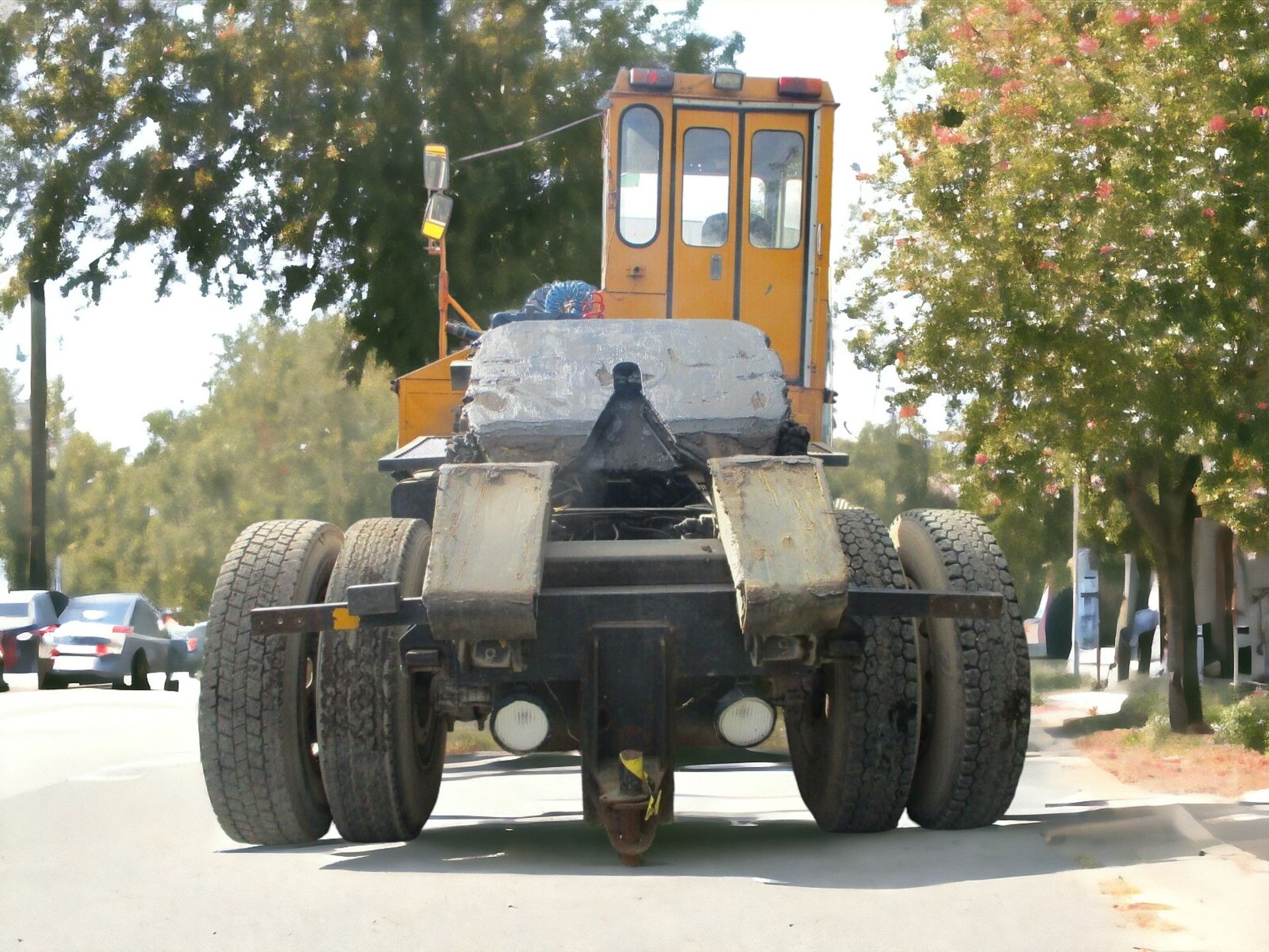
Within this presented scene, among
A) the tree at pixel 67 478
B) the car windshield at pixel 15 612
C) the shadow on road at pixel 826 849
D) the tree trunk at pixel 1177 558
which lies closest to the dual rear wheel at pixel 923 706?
the shadow on road at pixel 826 849

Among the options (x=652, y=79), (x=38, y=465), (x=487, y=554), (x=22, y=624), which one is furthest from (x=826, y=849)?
(x=38, y=465)

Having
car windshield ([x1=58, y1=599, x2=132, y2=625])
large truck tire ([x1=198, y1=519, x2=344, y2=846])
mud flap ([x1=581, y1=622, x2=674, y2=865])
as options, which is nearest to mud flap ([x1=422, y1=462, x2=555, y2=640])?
mud flap ([x1=581, y1=622, x2=674, y2=865])

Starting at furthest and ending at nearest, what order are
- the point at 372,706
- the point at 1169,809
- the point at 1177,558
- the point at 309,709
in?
the point at 1177,558 < the point at 1169,809 < the point at 309,709 < the point at 372,706

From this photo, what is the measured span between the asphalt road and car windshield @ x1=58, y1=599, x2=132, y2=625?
18264mm

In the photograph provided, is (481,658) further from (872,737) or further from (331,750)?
(872,737)

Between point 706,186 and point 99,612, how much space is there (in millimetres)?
18785

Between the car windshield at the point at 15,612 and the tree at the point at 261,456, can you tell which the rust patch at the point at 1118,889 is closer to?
the car windshield at the point at 15,612

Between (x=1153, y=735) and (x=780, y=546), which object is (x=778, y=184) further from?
(x=1153, y=735)

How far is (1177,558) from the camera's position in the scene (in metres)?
18.1

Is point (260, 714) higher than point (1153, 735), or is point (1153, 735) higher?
point (260, 714)

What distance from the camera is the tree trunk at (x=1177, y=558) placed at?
57.5 feet

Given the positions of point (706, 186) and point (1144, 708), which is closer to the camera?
point (706, 186)

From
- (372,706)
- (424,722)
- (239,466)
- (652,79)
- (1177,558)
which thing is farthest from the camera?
(239,466)

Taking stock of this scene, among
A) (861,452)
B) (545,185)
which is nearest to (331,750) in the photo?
(545,185)
